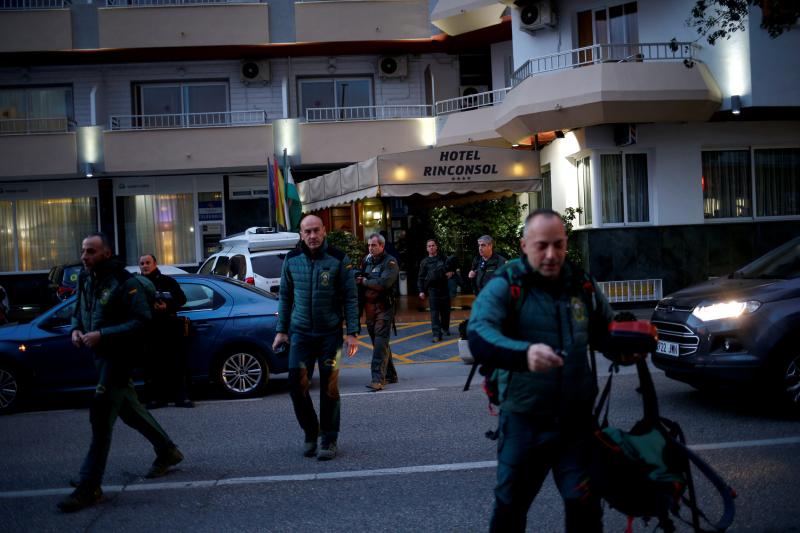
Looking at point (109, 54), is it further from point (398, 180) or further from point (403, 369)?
point (403, 369)

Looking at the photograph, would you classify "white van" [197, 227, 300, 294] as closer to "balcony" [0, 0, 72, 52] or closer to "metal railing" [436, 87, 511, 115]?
"metal railing" [436, 87, 511, 115]

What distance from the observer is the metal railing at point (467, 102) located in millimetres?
21933

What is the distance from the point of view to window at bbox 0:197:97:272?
79.6ft

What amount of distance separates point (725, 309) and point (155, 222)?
65.6 ft

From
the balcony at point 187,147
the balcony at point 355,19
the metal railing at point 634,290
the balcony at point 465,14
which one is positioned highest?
the balcony at point 355,19

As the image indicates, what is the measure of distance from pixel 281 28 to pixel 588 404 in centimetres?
2065

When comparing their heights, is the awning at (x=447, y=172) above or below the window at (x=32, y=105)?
below

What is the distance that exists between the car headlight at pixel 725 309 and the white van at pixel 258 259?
28.0 feet

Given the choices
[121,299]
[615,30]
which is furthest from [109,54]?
[121,299]

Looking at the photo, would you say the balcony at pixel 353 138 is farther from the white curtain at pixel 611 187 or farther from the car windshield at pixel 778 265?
the car windshield at pixel 778 265

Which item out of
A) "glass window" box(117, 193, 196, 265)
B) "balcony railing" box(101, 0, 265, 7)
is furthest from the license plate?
"glass window" box(117, 193, 196, 265)

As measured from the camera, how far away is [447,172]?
15.9 m

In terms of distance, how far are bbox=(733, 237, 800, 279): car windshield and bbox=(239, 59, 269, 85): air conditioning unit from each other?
17835 millimetres

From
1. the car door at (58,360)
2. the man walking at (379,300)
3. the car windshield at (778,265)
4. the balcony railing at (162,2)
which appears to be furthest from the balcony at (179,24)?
the car windshield at (778,265)
